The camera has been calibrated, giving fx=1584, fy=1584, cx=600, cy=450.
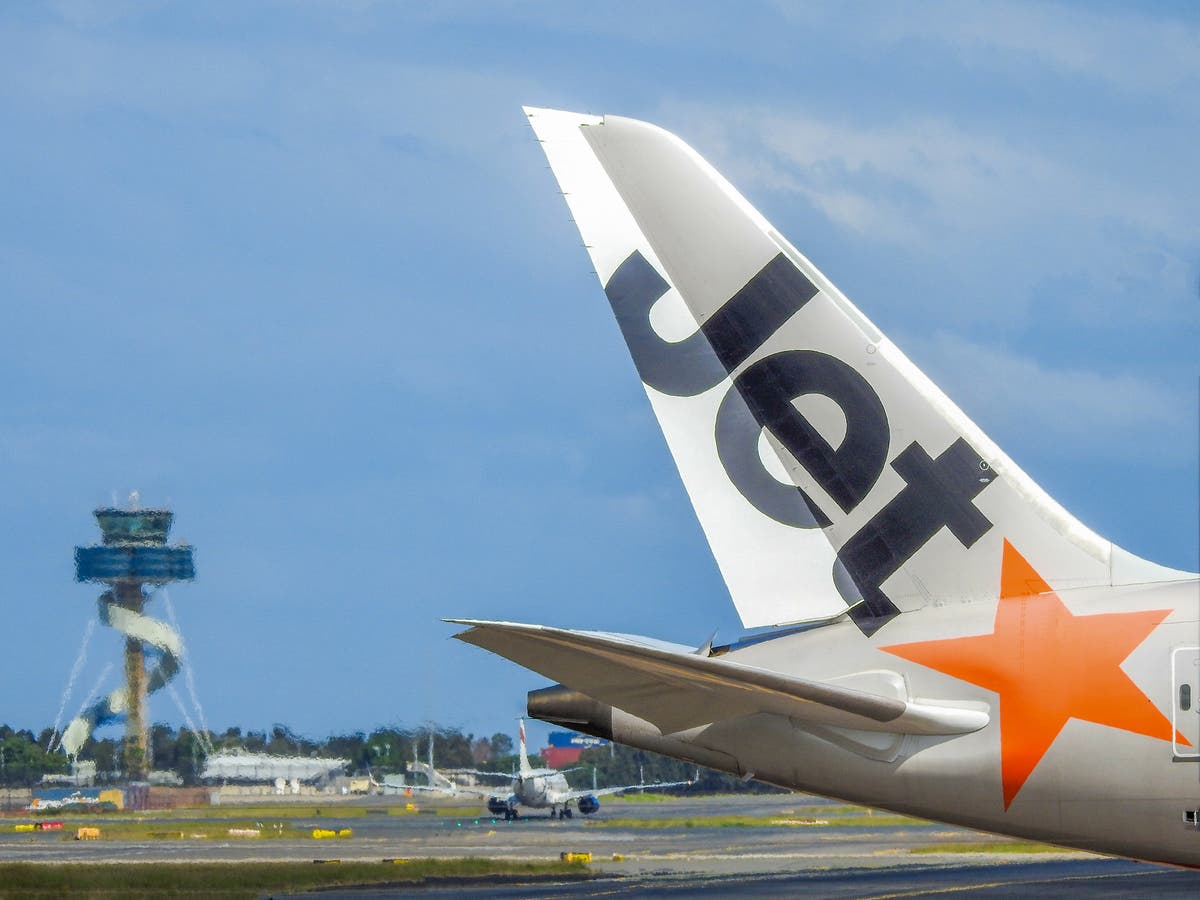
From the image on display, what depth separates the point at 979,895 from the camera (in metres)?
30.2

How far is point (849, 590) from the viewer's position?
13.0m

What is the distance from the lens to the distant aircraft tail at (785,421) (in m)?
12.5

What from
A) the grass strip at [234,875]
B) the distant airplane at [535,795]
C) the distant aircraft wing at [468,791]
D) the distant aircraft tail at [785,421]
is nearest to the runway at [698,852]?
the distant airplane at [535,795]

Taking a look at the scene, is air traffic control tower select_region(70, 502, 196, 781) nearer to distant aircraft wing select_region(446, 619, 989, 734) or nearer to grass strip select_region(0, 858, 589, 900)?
grass strip select_region(0, 858, 589, 900)

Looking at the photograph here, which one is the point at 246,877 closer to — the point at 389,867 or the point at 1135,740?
the point at 389,867

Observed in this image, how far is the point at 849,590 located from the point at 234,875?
90.1 feet

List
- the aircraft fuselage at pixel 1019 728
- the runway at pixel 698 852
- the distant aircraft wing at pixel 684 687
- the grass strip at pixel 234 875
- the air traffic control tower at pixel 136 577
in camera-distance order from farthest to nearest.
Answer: the air traffic control tower at pixel 136 577 < the runway at pixel 698 852 < the grass strip at pixel 234 875 < the aircraft fuselage at pixel 1019 728 < the distant aircraft wing at pixel 684 687

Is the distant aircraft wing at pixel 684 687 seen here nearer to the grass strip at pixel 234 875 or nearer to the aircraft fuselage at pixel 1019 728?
the aircraft fuselage at pixel 1019 728

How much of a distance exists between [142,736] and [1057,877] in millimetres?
38632

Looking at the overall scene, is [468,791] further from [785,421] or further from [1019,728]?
[1019,728]

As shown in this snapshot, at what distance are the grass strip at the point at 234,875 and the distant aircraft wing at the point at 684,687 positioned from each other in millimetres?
22963

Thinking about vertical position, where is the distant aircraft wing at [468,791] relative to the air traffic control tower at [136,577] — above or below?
below

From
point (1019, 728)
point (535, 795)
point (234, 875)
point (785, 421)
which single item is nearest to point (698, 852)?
point (234, 875)

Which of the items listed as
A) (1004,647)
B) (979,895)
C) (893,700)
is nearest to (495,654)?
(893,700)
